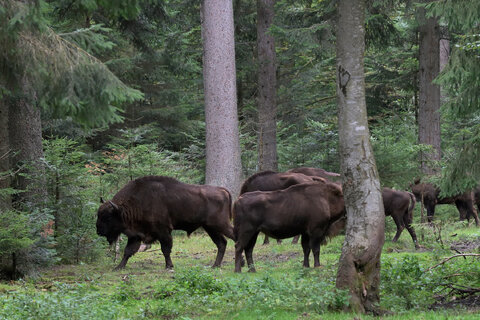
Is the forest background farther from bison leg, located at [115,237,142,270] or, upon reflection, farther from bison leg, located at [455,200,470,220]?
bison leg, located at [455,200,470,220]

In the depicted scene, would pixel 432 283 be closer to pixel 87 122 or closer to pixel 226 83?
pixel 87 122

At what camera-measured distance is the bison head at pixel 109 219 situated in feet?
45.6

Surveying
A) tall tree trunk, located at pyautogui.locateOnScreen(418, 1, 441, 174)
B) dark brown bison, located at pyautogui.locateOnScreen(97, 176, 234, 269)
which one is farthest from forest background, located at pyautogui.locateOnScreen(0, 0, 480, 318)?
dark brown bison, located at pyautogui.locateOnScreen(97, 176, 234, 269)

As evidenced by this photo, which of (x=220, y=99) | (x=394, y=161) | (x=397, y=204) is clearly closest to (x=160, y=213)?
(x=220, y=99)

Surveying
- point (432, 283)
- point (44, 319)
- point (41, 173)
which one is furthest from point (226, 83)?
point (44, 319)

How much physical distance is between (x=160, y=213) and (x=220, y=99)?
18.3 ft

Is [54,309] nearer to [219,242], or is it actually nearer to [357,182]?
[357,182]

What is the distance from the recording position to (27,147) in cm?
1409

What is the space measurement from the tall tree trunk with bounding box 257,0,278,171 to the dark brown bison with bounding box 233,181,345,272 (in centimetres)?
956

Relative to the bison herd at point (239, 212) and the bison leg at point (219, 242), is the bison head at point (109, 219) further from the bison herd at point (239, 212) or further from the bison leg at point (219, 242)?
the bison leg at point (219, 242)

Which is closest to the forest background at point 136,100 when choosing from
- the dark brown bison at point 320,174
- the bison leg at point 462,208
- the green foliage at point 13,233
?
the green foliage at point 13,233

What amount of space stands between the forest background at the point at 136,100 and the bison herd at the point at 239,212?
1165 mm

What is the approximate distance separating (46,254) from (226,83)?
8635 millimetres

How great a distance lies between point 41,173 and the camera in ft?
45.7
